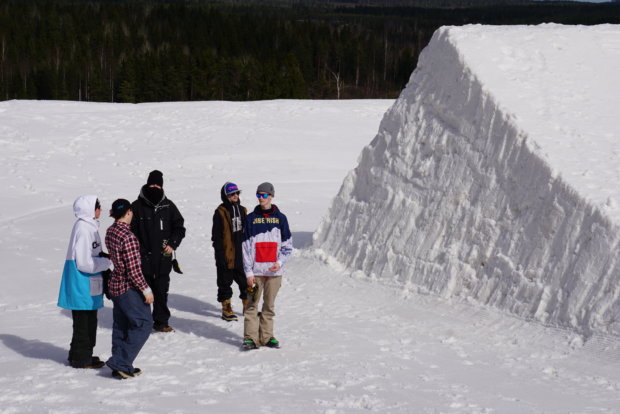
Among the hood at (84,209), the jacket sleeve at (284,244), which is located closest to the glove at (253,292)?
the jacket sleeve at (284,244)

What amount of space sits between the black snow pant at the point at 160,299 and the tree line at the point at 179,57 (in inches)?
2557

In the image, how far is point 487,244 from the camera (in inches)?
324

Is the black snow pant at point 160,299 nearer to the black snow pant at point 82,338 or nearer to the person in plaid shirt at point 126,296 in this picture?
the black snow pant at point 82,338

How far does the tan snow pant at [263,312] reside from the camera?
6957 mm

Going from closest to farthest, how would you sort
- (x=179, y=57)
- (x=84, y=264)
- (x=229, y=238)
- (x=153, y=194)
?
1. (x=84, y=264)
2. (x=153, y=194)
3. (x=229, y=238)
4. (x=179, y=57)

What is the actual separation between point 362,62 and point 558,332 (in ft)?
288

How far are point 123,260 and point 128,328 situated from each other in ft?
1.78

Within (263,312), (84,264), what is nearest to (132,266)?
(84,264)

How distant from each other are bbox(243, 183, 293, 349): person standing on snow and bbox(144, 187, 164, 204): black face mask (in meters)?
1.06

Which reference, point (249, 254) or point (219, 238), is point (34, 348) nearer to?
point (219, 238)

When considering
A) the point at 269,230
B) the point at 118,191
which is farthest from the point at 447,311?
the point at 118,191

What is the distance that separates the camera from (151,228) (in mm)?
7527

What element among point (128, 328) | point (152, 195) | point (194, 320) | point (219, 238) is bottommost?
point (194, 320)

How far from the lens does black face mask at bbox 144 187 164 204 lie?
7504mm
